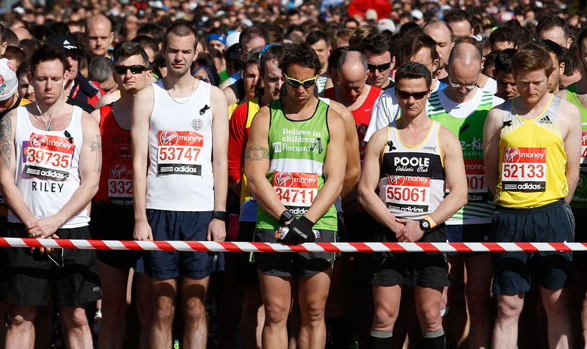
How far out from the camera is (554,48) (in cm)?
741

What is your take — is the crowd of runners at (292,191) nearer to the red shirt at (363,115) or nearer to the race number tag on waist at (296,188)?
the race number tag on waist at (296,188)

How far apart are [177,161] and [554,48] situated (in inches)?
126

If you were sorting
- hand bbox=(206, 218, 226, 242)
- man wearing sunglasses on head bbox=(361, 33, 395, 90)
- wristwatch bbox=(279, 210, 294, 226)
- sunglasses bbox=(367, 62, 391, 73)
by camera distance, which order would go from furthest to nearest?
sunglasses bbox=(367, 62, 391, 73) → man wearing sunglasses on head bbox=(361, 33, 395, 90) → hand bbox=(206, 218, 226, 242) → wristwatch bbox=(279, 210, 294, 226)

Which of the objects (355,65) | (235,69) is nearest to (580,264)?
(355,65)

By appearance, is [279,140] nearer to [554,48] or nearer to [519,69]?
[519,69]

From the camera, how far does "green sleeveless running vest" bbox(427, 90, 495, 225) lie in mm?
6926

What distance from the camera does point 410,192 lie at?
6398 millimetres

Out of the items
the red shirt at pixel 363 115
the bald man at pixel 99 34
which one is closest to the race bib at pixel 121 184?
the red shirt at pixel 363 115

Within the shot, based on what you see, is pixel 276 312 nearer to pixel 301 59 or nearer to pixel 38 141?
pixel 301 59

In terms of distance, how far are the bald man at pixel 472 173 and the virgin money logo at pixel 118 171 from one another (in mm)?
2403

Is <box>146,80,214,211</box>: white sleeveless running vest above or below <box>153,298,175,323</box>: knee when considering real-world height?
above

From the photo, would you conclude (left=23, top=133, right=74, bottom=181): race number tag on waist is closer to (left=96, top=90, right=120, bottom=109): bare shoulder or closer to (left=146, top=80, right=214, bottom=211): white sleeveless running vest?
(left=146, top=80, right=214, bottom=211): white sleeveless running vest

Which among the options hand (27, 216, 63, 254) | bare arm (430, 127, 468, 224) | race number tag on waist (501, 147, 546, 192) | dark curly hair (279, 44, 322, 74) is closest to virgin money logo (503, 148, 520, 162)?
race number tag on waist (501, 147, 546, 192)

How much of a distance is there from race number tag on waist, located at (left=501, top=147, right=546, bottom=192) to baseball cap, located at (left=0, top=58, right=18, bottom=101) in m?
3.73
